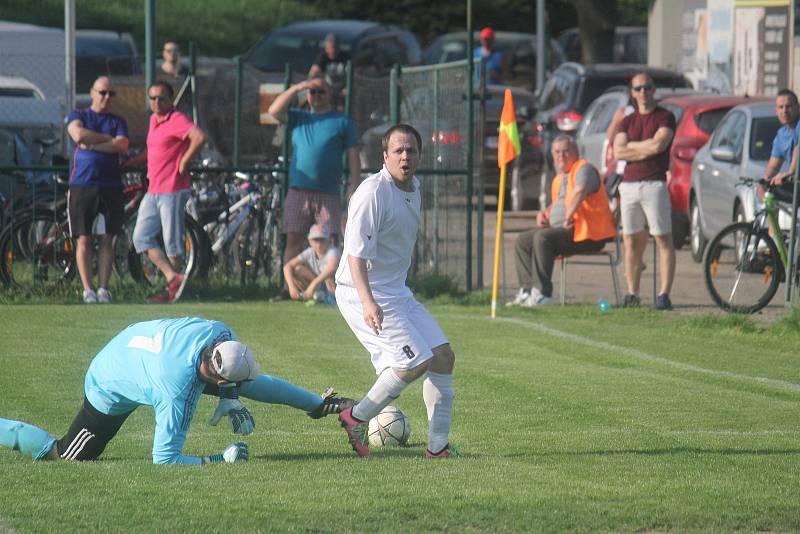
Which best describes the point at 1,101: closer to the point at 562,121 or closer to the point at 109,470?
the point at 562,121

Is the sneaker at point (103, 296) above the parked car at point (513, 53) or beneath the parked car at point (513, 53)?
beneath

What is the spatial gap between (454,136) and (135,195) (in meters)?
3.45

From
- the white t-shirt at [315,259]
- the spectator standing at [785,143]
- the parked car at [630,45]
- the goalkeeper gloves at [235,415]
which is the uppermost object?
the parked car at [630,45]

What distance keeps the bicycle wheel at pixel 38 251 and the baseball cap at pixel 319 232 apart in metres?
2.43

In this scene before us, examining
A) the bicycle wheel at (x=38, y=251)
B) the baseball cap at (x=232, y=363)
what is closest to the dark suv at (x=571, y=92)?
the bicycle wheel at (x=38, y=251)

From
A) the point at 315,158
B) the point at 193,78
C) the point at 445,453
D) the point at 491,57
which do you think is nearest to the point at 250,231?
the point at 315,158

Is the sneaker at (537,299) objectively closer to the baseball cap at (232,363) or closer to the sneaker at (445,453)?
the sneaker at (445,453)

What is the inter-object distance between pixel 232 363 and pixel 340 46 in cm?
2381

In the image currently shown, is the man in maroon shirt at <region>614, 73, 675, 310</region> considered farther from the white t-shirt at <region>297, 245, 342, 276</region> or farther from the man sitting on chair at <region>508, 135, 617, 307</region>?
the white t-shirt at <region>297, 245, 342, 276</region>

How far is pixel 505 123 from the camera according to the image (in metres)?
15.5

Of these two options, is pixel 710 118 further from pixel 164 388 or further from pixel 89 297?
pixel 164 388

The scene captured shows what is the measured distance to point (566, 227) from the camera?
15.8 metres

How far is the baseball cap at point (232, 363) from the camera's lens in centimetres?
767

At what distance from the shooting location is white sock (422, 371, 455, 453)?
8.34 metres
